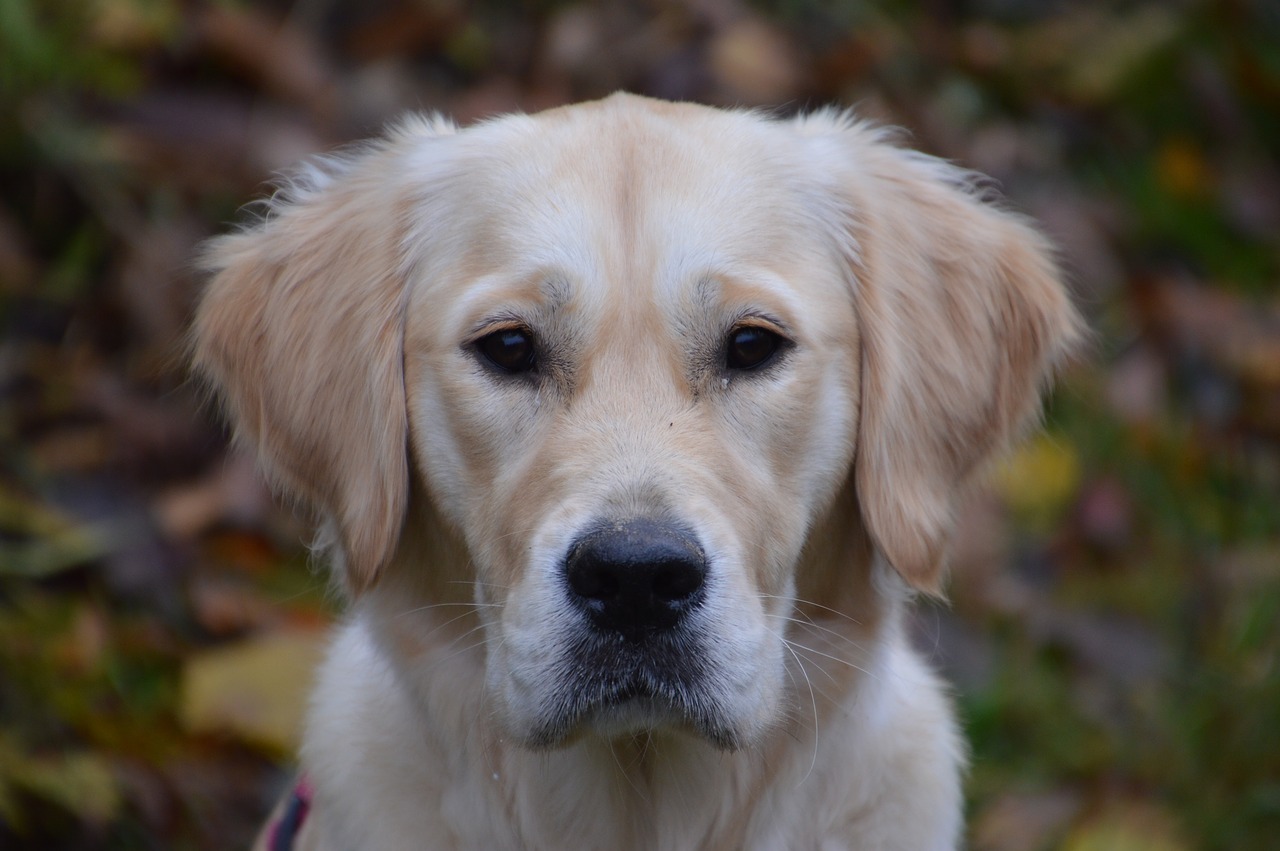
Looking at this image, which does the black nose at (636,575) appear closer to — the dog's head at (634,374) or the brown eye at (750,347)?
the dog's head at (634,374)

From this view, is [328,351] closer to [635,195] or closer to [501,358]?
[501,358]

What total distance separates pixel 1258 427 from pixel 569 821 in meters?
4.54

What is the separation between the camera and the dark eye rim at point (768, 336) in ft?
9.21

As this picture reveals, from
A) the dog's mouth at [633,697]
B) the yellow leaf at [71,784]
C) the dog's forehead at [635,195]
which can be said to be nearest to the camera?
the dog's mouth at [633,697]

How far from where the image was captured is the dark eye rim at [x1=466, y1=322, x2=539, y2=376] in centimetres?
282

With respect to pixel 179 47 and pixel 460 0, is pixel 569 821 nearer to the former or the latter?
pixel 179 47

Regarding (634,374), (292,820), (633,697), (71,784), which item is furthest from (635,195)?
(71,784)

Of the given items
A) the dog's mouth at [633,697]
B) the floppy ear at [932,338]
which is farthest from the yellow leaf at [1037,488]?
the dog's mouth at [633,697]

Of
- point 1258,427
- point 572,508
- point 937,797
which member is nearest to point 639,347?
point 572,508

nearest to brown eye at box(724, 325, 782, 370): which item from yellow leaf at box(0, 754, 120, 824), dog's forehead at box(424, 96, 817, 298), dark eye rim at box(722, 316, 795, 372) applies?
dark eye rim at box(722, 316, 795, 372)

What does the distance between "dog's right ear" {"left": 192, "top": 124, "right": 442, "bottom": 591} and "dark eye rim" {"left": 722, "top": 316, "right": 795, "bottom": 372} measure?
69cm

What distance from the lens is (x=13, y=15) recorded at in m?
5.08

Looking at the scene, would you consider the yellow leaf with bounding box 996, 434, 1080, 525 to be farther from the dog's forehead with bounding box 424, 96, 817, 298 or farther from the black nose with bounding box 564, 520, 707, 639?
the black nose with bounding box 564, 520, 707, 639

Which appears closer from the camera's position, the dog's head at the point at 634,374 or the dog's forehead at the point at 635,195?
the dog's head at the point at 634,374
